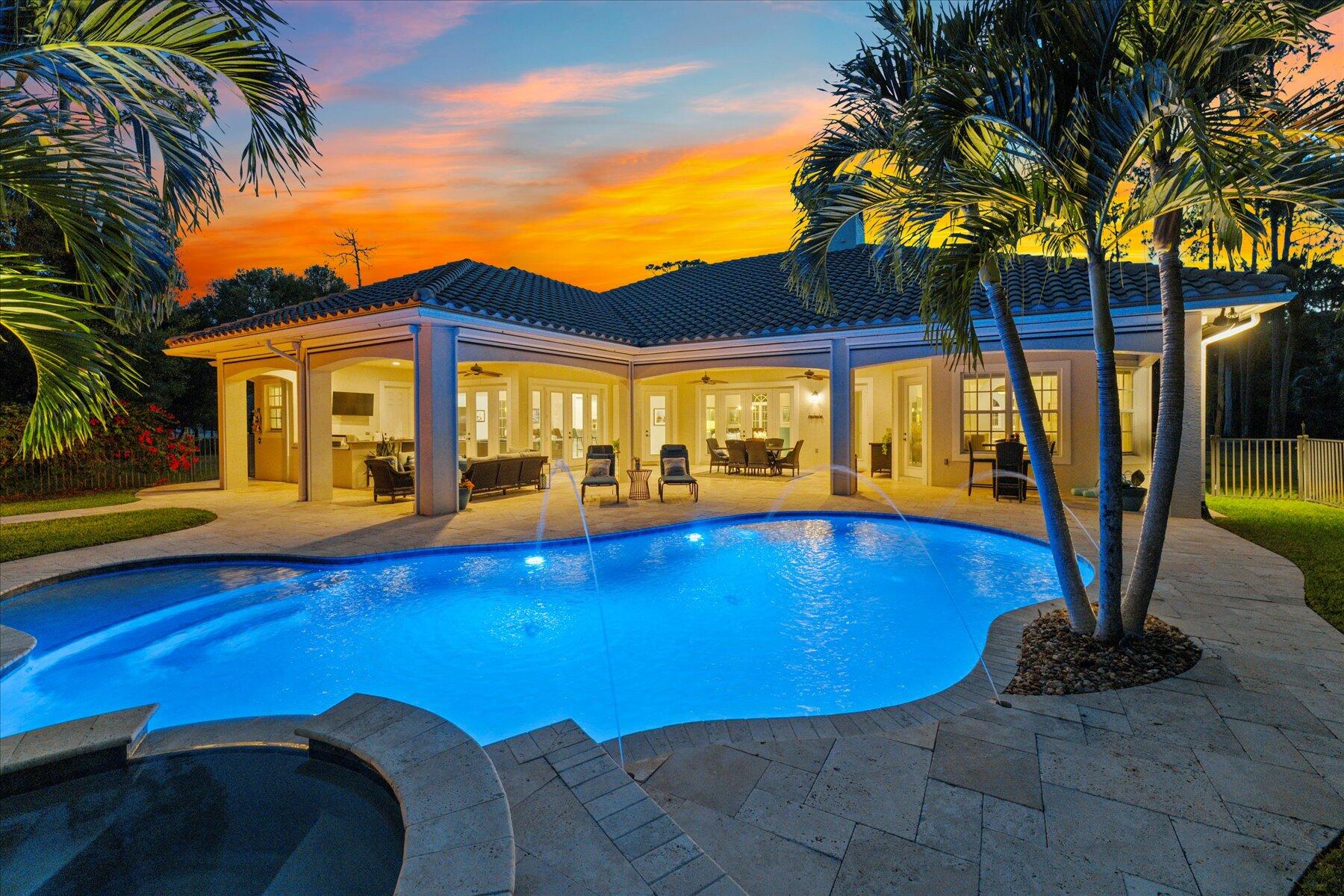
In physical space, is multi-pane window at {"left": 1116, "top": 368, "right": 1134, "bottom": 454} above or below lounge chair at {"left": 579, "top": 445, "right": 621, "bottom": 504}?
above

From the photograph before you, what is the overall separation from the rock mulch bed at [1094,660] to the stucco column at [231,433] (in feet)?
54.0

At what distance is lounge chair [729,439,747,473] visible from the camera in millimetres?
15768

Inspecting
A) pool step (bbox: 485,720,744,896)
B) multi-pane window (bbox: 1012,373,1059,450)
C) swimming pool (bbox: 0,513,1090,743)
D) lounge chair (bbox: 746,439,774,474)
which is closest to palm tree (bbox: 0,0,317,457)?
swimming pool (bbox: 0,513,1090,743)

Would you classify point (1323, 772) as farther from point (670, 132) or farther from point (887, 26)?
point (670, 132)

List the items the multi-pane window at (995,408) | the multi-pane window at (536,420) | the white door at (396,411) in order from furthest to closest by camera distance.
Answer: the white door at (396,411)
the multi-pane window at (536,420)
the multi-pane window at (995,408)

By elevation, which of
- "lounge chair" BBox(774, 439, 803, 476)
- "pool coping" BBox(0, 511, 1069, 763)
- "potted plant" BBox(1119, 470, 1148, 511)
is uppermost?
"lounge chair" BBox(774, 439, 803, 476)

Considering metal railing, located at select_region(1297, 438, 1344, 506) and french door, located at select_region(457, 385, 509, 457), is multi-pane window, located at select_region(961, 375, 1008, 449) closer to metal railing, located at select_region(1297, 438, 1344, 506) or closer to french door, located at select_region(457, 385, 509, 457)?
metal railing, located at select_region(1297, 438, 1344, 506)

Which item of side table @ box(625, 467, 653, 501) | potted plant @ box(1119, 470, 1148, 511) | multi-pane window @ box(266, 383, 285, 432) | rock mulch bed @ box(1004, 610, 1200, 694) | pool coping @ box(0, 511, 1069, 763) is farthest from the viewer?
multi-pane window @ box(266, 383, 285, 432)

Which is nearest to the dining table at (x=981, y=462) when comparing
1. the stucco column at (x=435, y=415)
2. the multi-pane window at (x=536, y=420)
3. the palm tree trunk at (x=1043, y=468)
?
the palm tree trunk at (x=1043, y=468)

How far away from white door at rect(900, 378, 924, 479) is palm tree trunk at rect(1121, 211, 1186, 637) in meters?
10.6

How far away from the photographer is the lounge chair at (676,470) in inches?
471

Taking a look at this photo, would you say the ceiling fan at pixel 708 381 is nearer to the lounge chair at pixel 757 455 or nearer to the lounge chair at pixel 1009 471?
the lounge chair at pixel 757 455

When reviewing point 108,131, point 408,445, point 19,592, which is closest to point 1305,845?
point 108,131

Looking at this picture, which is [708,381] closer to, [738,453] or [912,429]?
[738,453]
